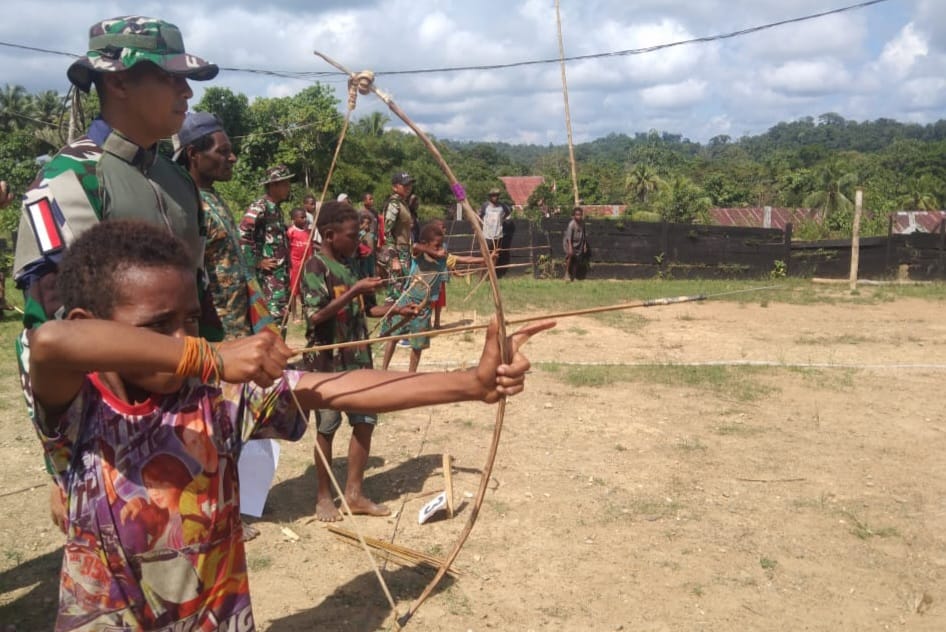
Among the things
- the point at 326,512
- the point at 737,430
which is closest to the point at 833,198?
the point at 737,430

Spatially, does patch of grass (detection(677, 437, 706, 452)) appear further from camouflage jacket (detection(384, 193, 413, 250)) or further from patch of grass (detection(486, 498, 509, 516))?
camouflage jacket (detection(384, 193, 413, 250))

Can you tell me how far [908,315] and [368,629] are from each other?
37.8ft

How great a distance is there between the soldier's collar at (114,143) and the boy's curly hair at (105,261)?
0.41 m

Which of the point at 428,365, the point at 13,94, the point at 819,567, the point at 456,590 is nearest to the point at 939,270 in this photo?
the point at 428,365

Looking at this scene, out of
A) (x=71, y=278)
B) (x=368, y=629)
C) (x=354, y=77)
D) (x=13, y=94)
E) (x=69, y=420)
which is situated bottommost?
(x=368, y=629)

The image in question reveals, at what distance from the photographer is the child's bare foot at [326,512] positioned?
14.5 feet

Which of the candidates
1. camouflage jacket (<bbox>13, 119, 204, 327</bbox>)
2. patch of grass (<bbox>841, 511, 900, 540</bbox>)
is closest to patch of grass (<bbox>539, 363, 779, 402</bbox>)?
patch of grass (<bbox>841, 511, 900, 540</bbox>)

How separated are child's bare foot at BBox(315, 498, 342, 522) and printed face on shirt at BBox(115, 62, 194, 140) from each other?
2625 mm

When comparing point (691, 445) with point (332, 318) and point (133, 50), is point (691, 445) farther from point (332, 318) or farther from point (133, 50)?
point (133, 50)

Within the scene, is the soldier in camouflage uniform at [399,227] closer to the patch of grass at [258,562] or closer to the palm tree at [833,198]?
the patch of grass at [258,562]

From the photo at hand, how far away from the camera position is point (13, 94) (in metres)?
58.2

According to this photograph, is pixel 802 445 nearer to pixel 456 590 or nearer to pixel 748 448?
pixel 748 448

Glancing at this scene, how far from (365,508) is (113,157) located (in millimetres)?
2726

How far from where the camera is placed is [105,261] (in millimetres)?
1855
